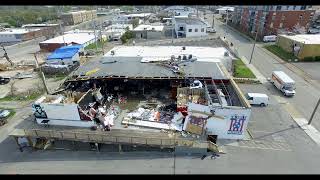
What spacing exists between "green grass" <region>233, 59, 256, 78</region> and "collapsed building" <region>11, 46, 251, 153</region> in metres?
4.52

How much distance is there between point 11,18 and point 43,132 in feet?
323

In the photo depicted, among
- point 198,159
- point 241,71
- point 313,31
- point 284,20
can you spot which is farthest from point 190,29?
point 198,159

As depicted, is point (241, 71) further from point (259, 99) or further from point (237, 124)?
point (237, 124)

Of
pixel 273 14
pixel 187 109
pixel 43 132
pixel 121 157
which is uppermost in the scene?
pixel 273 14

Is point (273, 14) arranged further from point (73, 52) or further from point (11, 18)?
point (11, 18)

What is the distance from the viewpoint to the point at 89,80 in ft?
81.6

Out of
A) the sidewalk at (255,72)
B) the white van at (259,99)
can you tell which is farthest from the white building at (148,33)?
the white van at (259,99)

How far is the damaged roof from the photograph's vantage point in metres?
25.0

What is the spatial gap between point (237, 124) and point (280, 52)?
96.9ft

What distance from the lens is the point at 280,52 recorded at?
139ft

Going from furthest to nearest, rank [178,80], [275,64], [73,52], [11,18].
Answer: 1. [11,18]
2. [73,52]
3. [275,64]
4. [178,80]
